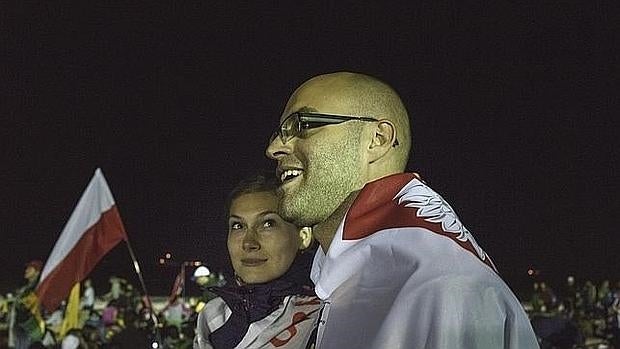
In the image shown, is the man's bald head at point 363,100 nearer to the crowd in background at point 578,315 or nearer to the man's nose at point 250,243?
the man's nose at point 250,243

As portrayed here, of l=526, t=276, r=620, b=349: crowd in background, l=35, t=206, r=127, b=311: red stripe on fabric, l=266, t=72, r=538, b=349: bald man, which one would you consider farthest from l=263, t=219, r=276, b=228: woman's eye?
l=526, t=276, r=620, b=349: crowd in background

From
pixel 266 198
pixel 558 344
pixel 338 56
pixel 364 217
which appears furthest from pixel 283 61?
pixel 364 217

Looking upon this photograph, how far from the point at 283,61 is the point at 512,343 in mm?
5287

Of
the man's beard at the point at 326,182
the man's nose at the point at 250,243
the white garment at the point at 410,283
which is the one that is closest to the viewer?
the white garment at the point at 410,283

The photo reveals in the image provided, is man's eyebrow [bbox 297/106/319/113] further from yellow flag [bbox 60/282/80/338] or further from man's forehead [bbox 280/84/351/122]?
yellow flag [bbox 60/282/80/338]

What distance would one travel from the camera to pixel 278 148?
1.66 metres

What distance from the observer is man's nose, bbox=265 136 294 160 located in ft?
5.41

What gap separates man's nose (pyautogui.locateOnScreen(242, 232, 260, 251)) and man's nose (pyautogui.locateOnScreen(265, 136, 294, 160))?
542mm

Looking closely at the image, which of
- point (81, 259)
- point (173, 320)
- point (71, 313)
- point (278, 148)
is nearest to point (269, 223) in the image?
point (278, 148)

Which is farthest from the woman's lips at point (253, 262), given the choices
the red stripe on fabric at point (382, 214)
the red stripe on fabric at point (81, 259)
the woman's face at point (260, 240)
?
the red stripe on fabric at point (81, 259)

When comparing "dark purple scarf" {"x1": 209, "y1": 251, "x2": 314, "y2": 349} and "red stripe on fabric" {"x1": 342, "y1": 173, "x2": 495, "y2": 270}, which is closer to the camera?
"red stripe on fabric" {"x1": 342, "y1": 173, "x2": 495, "y2": 270}

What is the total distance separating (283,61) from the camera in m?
6.45

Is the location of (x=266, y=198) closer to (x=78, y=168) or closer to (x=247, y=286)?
(x=247, y=286)

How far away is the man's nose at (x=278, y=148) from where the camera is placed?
1649 mm
